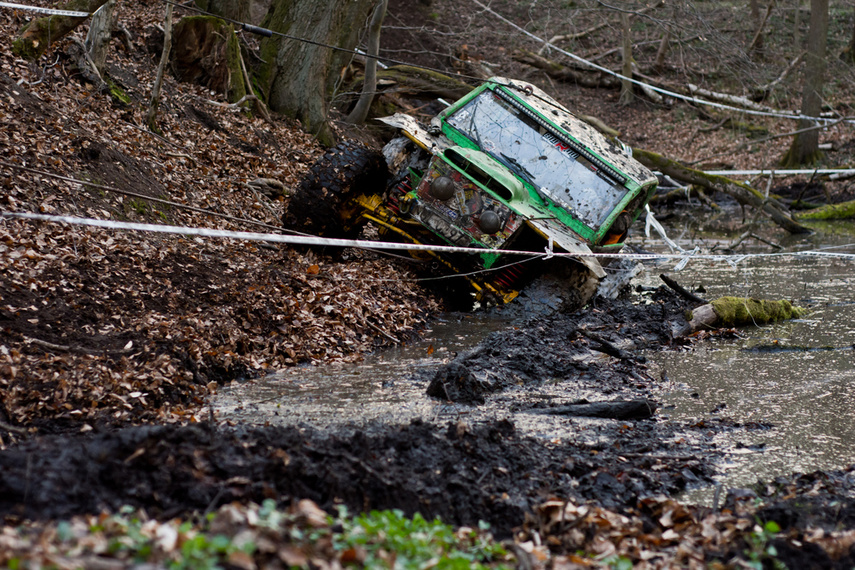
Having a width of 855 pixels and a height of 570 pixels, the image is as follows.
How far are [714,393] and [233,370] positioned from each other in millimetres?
3783

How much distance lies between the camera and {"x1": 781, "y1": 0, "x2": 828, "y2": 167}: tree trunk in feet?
62.2

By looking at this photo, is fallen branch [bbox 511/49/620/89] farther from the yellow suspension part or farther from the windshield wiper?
the yellow suspension part

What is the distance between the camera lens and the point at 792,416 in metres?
5.37

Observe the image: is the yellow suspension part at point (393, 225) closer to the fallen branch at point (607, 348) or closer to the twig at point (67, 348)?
the fallen branch at point (607, 348)

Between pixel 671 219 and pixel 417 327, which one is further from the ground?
pixel 671 219

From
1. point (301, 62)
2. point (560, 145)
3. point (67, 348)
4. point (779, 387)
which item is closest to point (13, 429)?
point (67, 348)

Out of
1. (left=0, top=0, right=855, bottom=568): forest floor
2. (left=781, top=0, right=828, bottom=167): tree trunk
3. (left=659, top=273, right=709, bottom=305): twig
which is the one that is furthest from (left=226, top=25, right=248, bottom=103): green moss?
(left=781, top=0, right=828, bottom=167): tree trunk

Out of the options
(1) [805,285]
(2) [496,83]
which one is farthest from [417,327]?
(1) [805,285]

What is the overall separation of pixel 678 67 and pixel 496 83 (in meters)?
18.8

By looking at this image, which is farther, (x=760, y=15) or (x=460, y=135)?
(x=760, y=15)

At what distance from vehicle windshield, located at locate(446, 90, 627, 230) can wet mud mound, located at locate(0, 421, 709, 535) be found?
4116mm

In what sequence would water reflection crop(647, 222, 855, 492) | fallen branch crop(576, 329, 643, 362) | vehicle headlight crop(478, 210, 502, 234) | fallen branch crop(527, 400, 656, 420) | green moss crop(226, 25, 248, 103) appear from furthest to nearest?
green moss crop(226, 25, 248, 103), vehicle headlight crop(478, 210, 502, 234), fallen branch crop(576, 329, 643, 362), fallen branch crop(527, 400, 656, 420), water reflection crop(647, 222, 855, 492)

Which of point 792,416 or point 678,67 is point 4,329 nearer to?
point 792,416

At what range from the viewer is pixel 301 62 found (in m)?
12.9
